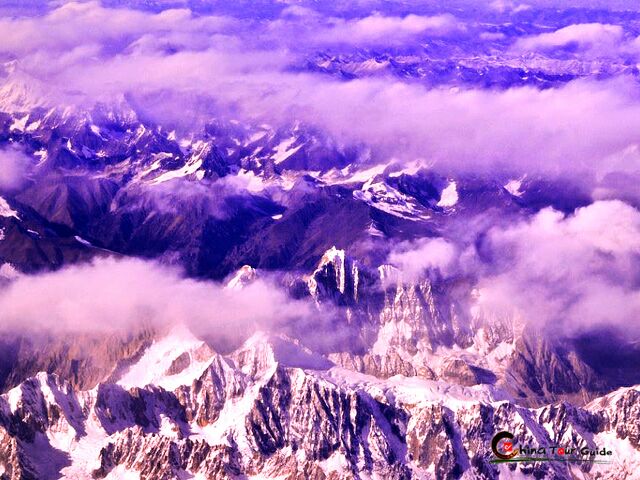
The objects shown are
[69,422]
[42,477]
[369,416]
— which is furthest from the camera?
[369,416]

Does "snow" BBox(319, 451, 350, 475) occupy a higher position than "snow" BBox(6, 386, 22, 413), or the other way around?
"snow" BBox(6, 386, 22, 413)

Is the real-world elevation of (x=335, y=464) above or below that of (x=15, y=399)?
below

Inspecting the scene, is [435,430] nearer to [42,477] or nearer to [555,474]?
[555,474]

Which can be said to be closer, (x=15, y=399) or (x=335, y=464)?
(x=15, y=399)

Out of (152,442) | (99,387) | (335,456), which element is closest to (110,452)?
(152,442)

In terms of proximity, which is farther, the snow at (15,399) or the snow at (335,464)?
the snow at (335,464)

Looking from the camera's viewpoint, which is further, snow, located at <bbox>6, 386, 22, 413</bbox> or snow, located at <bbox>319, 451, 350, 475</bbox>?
snow, located at <bbox>319, 451, 350, 475</bbox>

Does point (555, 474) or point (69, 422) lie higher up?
point (69, 422)

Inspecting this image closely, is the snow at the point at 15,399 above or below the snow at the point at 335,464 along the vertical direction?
above

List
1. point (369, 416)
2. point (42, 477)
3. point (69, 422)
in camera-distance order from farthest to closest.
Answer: point (369, 416) < point (69, 422) < point (42, 477)

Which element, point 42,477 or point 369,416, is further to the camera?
point 369,416
